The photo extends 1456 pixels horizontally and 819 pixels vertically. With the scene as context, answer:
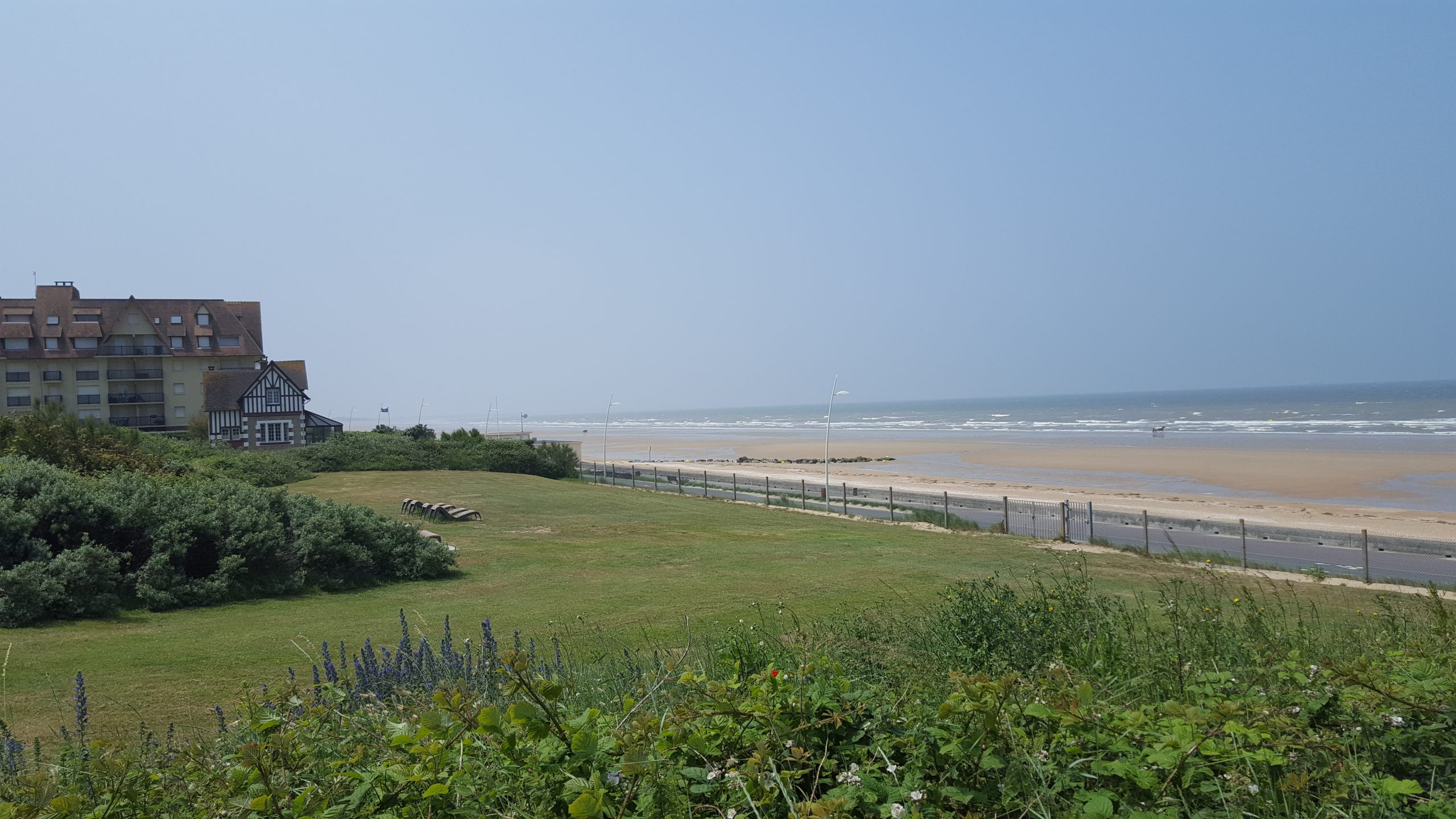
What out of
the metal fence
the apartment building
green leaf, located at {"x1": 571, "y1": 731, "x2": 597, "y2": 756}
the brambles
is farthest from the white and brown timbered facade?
green leaf, located at {"x1": 571, "y1": 731, "x2": 597, "y2": 756}

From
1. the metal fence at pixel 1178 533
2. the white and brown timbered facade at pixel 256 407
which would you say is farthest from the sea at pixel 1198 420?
the white and brown timbered facade at pixel 256 407

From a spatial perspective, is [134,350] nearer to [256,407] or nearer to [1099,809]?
[256,407]

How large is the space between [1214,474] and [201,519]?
153ft

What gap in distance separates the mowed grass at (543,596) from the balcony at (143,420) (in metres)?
44.5

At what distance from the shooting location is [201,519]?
13.3 meters

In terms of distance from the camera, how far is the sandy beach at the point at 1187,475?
31.1 m

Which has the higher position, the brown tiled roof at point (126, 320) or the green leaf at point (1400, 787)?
the brown tiled roof at point (126, 320)

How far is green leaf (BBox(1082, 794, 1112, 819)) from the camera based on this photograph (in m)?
2.18

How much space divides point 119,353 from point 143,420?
184 inches

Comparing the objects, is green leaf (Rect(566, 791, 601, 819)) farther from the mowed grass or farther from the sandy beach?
the sandy beach

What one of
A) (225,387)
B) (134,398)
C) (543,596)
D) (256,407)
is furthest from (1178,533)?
(134,398)

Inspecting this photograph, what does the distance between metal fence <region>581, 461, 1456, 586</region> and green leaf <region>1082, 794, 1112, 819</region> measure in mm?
13097

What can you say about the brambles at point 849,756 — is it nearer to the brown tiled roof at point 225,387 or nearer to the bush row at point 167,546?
the bush row at point 167,546

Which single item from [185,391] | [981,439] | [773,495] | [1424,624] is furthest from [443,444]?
[981,439]
